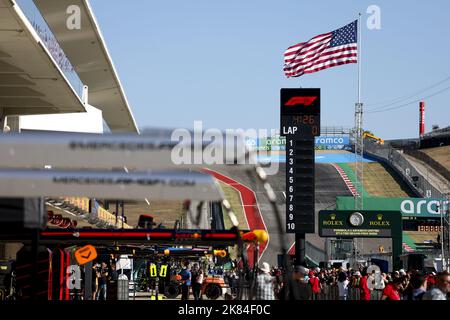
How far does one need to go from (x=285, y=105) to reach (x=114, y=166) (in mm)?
27874

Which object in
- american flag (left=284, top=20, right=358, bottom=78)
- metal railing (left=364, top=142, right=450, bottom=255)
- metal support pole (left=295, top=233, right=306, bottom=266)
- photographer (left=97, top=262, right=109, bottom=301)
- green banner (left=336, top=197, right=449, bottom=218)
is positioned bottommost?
photographer (left=97, top=262, right=109, bottom=301)

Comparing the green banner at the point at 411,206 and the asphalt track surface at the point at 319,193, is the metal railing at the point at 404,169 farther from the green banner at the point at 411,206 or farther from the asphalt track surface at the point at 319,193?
the green banner at the point at 411,206

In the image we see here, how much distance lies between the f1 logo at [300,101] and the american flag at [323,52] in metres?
6.71

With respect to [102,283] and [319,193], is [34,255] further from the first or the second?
[319,193]

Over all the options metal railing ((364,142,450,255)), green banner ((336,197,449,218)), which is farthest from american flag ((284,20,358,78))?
metal railing ((364,142,450,255))

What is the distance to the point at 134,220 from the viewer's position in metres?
65.2

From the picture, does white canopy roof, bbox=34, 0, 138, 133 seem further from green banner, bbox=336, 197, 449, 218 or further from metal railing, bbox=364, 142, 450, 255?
metal railing, bbox=364, 142, 450, 255

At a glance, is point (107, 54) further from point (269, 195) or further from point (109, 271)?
point (269, 195)

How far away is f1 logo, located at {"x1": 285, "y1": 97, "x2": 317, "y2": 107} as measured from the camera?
32672mm

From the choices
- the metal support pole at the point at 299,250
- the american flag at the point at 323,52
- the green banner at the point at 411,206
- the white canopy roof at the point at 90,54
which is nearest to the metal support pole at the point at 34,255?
the metal support pole at the point at 299,250

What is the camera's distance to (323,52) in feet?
133

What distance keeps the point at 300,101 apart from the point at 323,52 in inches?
326

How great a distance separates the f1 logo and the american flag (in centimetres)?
671

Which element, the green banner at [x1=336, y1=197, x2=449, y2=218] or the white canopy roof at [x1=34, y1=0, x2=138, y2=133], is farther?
the green banner at [x1=336, y1=197, x2=449, y2=218]
